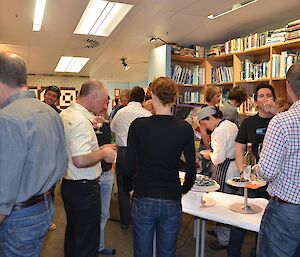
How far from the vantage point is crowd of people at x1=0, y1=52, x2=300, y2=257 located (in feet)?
4.71

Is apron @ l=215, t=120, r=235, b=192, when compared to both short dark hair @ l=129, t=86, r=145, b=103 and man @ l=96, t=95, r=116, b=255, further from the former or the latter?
short dark hair @ l=129, t=86, r=145, b=103

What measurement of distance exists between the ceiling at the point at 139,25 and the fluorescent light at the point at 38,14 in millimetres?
56

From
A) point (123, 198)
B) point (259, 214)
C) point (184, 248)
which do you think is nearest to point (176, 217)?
point (259, 214)

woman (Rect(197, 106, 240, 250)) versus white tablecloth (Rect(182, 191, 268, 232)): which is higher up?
woman (Rect(197, 106, 240, 250))

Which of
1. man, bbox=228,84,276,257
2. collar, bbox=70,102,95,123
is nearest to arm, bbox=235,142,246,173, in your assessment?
man, bbox=228,84,276,257

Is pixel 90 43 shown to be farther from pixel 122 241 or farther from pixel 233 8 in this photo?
pixel 122 241

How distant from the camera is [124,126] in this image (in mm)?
3527

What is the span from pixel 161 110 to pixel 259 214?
965mm

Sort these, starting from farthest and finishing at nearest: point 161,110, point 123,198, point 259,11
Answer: point 259,11 → point 123,198 → point 161,110

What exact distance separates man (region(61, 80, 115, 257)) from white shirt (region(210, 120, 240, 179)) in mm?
968

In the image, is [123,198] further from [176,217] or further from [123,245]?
[176,217]

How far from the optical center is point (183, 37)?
504cm

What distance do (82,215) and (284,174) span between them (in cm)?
137

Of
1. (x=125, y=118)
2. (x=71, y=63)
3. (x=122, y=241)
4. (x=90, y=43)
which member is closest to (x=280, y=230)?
(x=122, y=241)
